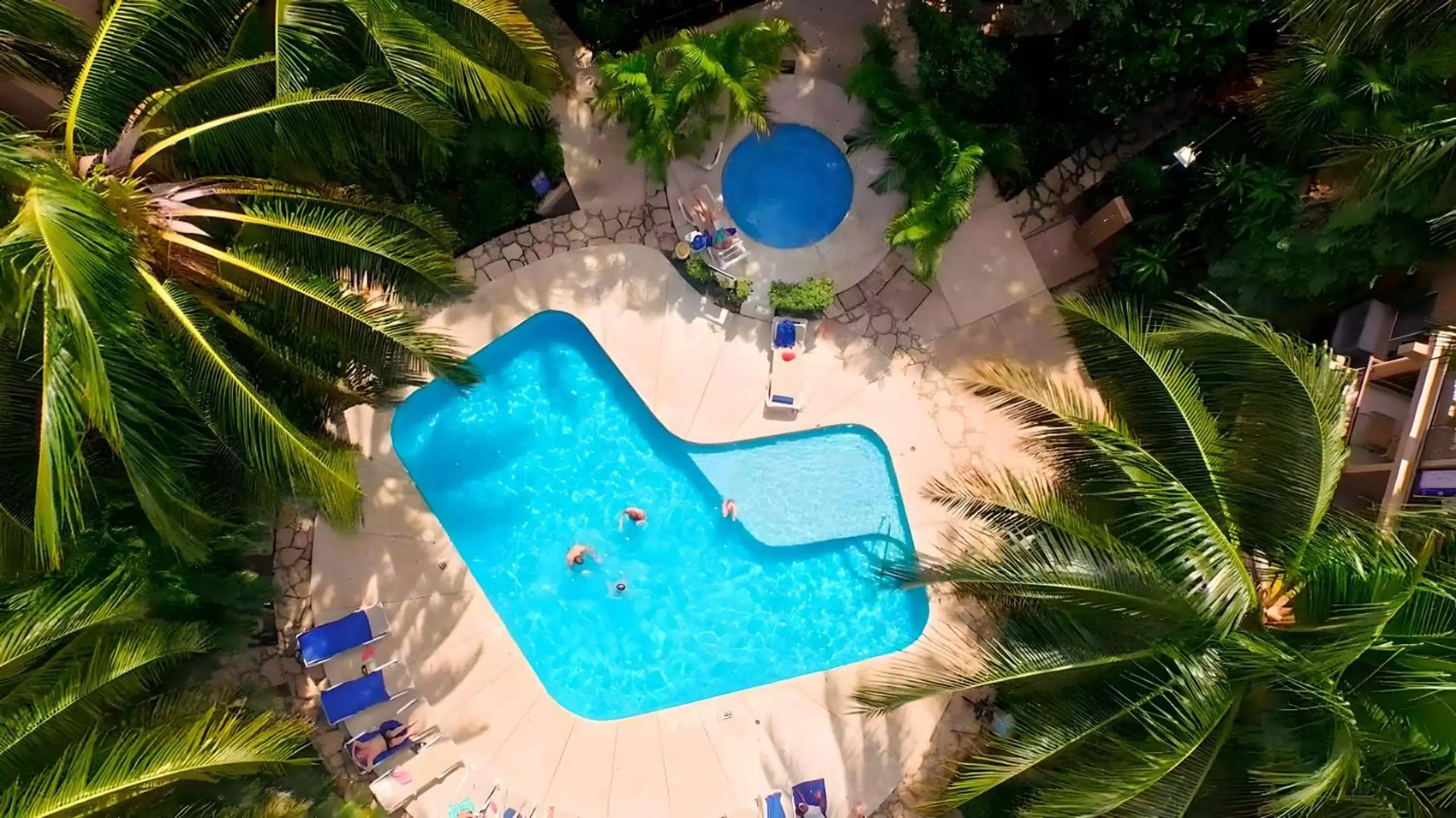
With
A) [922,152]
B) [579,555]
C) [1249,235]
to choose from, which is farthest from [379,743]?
[1249,235]

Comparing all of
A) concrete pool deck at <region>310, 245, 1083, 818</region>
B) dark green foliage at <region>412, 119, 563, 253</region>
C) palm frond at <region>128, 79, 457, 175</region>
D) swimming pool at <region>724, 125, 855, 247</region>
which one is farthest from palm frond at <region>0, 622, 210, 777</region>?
swimming pool at <region>724, 125, 855, 247</region>

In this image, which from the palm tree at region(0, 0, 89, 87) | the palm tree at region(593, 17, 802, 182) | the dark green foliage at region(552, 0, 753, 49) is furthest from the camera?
the dark green foliage at region(552, 0, 753, 49)

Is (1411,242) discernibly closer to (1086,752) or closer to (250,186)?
(1086,752)

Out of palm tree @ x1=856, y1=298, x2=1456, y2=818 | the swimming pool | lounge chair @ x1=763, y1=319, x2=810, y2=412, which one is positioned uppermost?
the swimming pool

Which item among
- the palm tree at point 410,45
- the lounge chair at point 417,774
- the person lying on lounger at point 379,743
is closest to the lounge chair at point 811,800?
the lounge chair at point 417,774

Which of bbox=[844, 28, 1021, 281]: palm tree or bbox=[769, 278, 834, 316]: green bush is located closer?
bbox=[844, 28, 1021, 281]: palm tree

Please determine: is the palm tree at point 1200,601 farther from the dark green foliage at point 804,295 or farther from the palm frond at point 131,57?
the palm frond at point 131,57

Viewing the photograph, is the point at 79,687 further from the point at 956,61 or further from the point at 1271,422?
the point at 956,61

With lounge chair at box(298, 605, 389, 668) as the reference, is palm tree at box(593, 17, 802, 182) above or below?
above

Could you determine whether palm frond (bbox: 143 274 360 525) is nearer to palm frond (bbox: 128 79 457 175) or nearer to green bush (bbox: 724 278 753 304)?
palm frond (bbox: 128 79 457 175)
